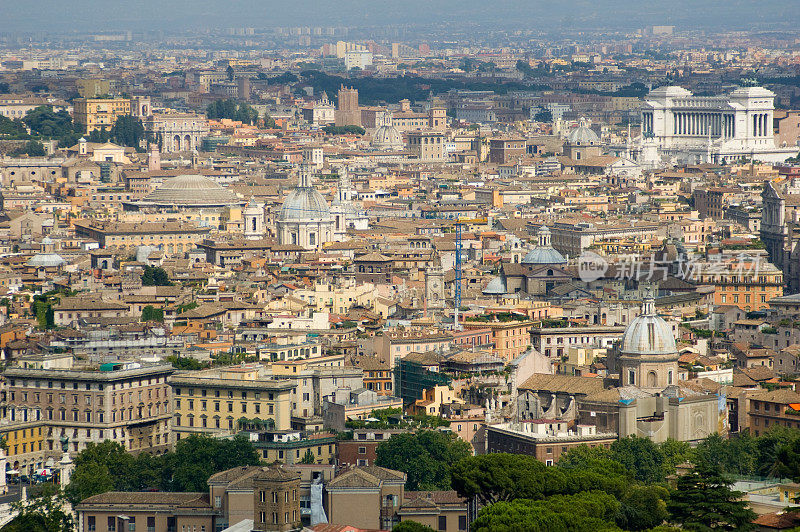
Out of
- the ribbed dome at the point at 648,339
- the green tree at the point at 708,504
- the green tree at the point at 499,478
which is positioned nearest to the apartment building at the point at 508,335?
the ribbed dome at the point at 648,339

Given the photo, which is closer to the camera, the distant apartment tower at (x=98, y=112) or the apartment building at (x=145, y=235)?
the apartment building at (x=145, y=235)

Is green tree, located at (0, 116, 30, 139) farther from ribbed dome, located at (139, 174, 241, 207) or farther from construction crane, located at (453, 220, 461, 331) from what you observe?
construction crane, located at (453, 220, 461, 331)

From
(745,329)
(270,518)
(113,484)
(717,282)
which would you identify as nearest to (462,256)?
(717,282)

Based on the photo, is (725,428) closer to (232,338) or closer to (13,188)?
(232,338)

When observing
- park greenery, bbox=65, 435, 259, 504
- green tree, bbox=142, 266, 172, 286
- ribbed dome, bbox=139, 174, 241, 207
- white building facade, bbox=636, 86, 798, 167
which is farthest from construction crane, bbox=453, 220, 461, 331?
white building facade, bbox=636, 86, 798, 167

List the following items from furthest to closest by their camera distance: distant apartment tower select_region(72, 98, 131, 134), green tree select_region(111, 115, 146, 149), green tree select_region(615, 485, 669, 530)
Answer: distant apartment tower select_region(72, 98, 131, 134) → green tree select_region(111, 115, 146, 149) → green tree select_region(615, 485, 669, 530)

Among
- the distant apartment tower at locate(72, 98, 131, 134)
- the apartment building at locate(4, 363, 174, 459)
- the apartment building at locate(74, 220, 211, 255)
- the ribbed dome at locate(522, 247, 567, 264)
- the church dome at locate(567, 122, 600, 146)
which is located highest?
the distant apartment tower at locate(72, 98, 131, 134)

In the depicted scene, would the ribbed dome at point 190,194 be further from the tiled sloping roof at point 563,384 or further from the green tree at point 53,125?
the tiled sloping roof at point 563,384
